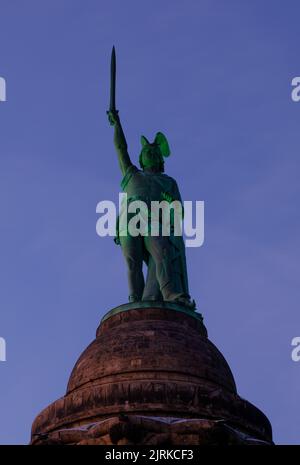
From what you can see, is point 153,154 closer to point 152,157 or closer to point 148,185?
point 152,157

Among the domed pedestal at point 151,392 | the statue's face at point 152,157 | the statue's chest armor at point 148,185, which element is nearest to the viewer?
the domed pedestal at point 151,392

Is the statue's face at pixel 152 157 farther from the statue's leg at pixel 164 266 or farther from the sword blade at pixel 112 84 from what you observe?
the statue's leg at pixel 164 266

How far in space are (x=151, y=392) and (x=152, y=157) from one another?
7.32 m

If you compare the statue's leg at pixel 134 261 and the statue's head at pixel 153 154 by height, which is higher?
the statue's head at pixel 153 154

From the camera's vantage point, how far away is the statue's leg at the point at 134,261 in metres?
24.1

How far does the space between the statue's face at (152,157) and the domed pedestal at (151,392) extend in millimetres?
4513

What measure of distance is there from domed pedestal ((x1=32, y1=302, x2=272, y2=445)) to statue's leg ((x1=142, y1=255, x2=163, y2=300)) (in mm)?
1182

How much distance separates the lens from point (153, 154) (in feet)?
85.9

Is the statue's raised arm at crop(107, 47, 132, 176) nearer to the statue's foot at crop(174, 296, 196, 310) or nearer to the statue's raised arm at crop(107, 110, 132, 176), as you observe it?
the statue's raised arm at crop(107, 110, 132, 176)

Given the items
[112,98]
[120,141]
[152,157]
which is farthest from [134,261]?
[112,98]

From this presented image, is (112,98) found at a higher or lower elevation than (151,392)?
higher

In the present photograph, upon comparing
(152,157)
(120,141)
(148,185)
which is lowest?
(148,185)

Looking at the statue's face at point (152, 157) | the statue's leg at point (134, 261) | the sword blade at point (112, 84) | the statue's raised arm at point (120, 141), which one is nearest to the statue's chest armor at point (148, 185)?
the statue's face at point (152, 157)
